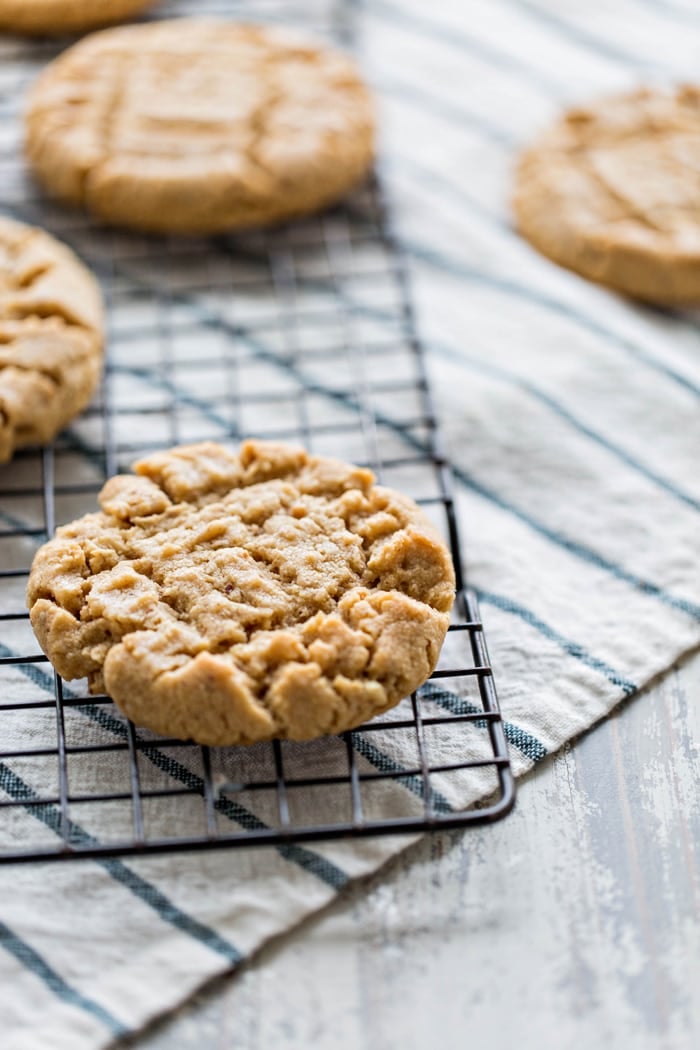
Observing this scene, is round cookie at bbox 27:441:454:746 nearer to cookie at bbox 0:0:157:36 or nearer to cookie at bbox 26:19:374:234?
cookie at bbox 26:19:374:234

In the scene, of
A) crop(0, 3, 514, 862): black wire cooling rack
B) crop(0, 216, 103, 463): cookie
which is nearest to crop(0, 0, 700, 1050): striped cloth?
crop(0, 3, 514, 862): black wire cooling rack

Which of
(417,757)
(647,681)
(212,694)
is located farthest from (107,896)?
(647,681)

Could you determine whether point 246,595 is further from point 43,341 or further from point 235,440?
point 43,341

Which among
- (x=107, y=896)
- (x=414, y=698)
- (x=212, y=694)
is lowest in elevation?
(x=107, y=896)

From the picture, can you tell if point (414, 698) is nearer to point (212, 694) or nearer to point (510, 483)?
point (212, 694)

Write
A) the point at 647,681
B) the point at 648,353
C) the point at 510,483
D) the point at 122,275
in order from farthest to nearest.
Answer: the point at 122,275, the point at 648,353, the point at 510,483, the point at 647,681
